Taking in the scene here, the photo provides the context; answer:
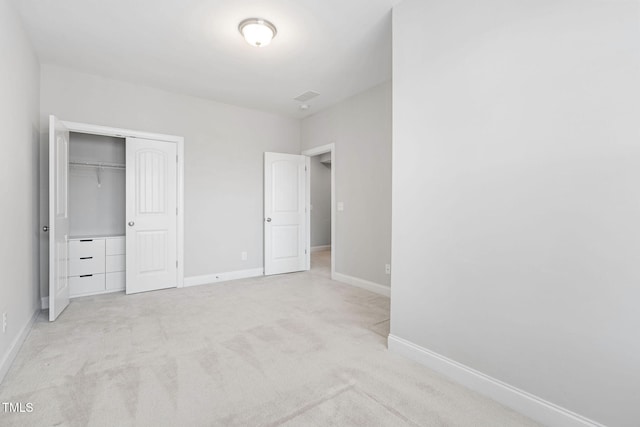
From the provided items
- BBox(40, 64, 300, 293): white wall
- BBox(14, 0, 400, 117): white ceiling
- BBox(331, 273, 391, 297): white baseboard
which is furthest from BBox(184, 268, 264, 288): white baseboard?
BBox(14, 0, 400, 117): white ceiling

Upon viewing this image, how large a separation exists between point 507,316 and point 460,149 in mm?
1047

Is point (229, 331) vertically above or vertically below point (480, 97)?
below

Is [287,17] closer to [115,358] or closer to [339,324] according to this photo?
[339,324]

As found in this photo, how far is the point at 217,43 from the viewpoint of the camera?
115 inches

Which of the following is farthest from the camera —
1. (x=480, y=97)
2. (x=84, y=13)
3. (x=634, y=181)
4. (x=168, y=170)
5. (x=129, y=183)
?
(x=168, y=170)

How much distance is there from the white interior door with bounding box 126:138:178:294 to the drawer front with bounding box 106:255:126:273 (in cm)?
21

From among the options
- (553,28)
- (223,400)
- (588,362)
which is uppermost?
(553,28)

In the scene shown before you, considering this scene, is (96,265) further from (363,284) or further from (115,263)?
(363,284)

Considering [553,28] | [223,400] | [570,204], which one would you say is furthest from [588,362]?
[223,400]

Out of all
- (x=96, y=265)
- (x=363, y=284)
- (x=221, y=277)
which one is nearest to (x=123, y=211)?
(x=96, y=265)

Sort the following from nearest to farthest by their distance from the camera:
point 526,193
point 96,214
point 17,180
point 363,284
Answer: point 526,193 < point 17,180 < point 96,214 < point 363,284

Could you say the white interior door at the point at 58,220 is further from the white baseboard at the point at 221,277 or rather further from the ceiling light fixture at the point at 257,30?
the ceiling light fixture at the point at 257,30

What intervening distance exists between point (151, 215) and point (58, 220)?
42.0 inches

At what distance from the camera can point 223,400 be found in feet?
5.72
